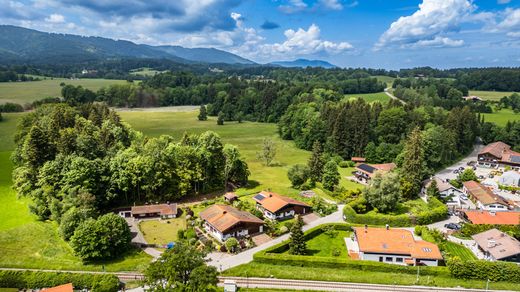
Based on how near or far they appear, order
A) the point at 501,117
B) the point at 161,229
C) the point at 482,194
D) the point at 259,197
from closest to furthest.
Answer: the point at 161,229 < the point at 259,197 < the point at 482,194 < the point at 501,117

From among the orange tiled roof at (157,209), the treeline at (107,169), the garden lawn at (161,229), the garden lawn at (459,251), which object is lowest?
the garden lawn at (459,251)

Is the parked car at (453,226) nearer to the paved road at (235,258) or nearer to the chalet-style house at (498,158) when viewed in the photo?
the paved road at (235,258)

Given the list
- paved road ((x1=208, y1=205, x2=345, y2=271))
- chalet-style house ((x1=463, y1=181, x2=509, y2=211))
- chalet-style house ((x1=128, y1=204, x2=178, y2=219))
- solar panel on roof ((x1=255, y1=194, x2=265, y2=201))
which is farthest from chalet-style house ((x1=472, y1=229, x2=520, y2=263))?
chalet-style house ((x1=128, y1=204, x2=178, y2=219))

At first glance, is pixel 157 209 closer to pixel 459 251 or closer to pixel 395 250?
pixel 395 250

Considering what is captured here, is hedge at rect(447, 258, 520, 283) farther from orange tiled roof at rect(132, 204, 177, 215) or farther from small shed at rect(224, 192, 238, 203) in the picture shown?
orange tiled roof at rect(132, 204, 177, 215)

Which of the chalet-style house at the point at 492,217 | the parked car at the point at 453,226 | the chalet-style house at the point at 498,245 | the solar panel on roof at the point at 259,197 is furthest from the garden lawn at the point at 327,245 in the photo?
the chalet-style house at the point at 492,217

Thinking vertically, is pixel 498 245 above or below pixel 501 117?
below

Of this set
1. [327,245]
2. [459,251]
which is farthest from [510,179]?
[327,245]

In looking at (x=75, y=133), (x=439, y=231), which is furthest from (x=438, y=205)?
(x=75, y=133)
